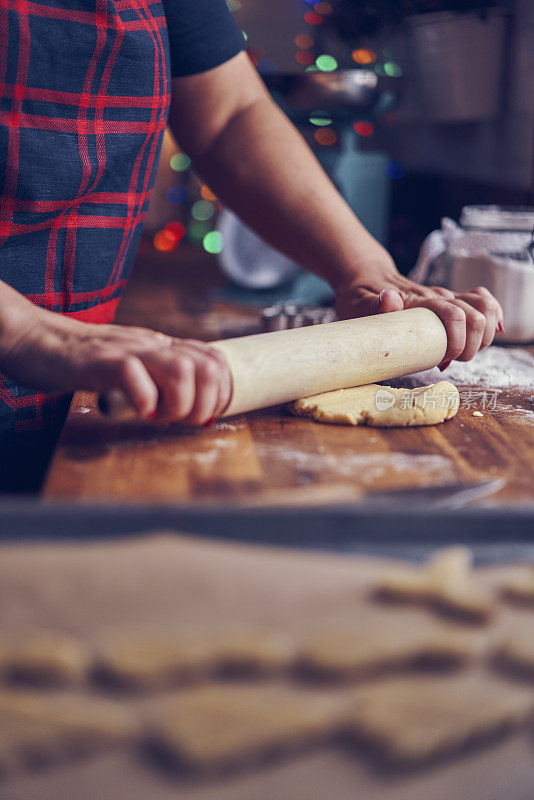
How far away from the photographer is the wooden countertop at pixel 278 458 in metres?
0.63

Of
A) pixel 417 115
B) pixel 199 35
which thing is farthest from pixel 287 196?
pixel 417 115

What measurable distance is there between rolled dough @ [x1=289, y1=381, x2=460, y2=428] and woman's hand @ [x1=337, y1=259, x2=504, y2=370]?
0.38 ft

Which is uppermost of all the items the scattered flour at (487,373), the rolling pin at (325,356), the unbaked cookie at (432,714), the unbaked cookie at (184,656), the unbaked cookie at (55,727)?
the rolling pin at (325,356)

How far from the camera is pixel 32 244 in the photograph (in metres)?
0.92

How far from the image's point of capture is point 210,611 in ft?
1.60

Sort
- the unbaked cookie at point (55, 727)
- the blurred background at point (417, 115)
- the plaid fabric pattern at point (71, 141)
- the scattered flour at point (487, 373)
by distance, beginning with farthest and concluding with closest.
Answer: the blurred background at point (417, 115)
the scattered flour at point (487, 373)
the plaid fabric pattern at point (71, 141)
the unbaked cookie at point (55, 727)

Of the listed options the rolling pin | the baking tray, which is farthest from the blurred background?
the baking tray

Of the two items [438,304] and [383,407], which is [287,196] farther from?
[383,407]

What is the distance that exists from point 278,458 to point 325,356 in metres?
0.15

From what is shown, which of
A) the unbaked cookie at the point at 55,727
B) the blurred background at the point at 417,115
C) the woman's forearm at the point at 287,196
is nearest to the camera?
the unbaked cookie at the point at 55,727

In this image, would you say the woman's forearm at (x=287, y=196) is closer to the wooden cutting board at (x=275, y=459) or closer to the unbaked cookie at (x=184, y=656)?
the wooden cutting board at (x=275, y=459)

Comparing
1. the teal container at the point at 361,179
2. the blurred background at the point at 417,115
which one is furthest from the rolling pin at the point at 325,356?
the teal container at the point at 361,179

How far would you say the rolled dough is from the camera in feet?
2.66

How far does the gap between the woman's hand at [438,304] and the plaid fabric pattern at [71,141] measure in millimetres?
334
